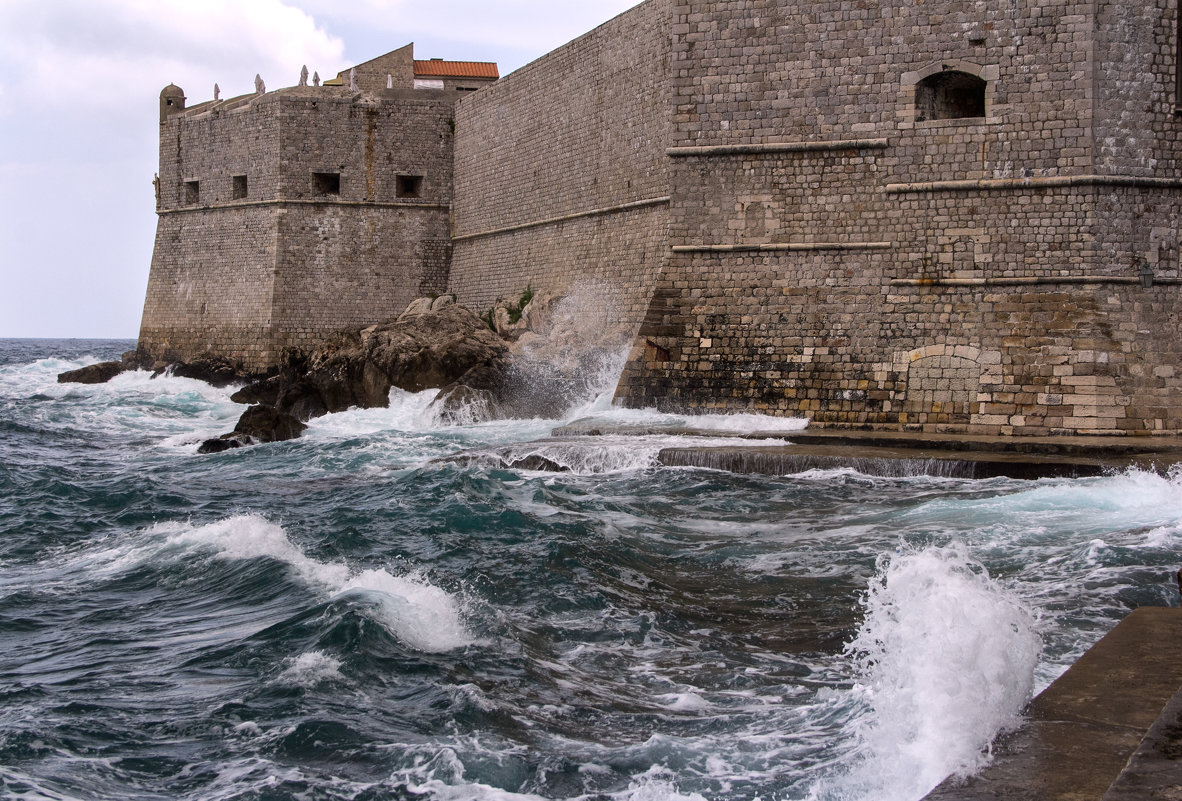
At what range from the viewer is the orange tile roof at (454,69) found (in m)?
29.0

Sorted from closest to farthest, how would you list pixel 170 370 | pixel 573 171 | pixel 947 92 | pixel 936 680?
pixel 936 680, pixel 947 92, pixel 573 171, pixel 170 370

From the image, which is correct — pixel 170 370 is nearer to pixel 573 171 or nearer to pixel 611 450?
pixel 573 171

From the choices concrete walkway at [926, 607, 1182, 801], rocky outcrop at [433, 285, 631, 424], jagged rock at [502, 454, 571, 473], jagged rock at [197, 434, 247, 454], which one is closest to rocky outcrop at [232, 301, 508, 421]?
rocky outcrop at [433, 285, 631, 424]

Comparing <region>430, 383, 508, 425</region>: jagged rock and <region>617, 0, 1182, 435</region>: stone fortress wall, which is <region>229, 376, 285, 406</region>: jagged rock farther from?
<region>617, 0, 1182, 435</region>: stone fortress wall

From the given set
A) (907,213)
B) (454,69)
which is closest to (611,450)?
(907,213)

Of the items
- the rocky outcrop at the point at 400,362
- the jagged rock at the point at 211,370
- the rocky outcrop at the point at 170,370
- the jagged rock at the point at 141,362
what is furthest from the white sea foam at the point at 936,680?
the jagged rock at the point at 141,362

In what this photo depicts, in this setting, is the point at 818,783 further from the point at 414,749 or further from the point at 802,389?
the point at 802,389

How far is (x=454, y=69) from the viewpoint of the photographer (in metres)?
29.4

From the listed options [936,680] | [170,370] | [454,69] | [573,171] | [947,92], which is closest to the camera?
[936,680]

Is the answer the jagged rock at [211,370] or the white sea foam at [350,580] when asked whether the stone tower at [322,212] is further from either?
the white sea foam at [350,580]

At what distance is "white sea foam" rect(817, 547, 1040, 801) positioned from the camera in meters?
3.63

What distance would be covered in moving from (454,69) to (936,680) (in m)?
27.5

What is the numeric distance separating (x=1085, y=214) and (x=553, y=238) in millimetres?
8179

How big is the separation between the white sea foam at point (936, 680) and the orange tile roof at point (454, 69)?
85.5 ft
